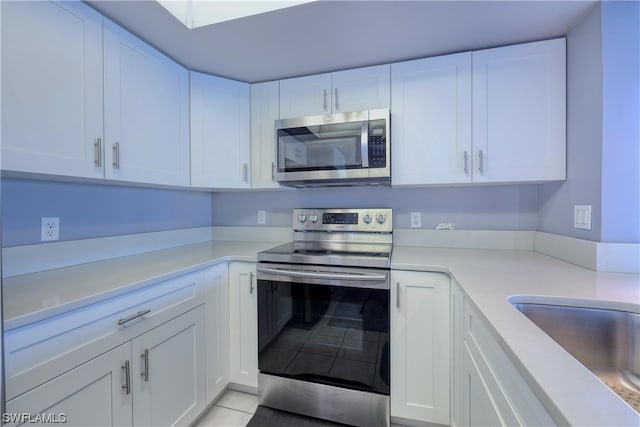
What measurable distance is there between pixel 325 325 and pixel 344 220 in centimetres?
75

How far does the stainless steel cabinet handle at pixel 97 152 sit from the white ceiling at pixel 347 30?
60cm

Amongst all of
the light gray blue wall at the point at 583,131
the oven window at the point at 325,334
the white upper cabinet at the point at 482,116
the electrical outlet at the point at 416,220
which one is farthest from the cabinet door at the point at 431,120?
the oven window at the point at 325,334

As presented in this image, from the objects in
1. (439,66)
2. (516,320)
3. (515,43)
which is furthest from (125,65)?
(515,43)

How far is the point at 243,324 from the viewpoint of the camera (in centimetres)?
171

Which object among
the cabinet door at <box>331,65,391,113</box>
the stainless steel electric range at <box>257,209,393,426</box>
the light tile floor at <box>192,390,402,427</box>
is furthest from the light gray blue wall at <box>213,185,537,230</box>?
the light tile floor at <box>192,390,402,427</box>

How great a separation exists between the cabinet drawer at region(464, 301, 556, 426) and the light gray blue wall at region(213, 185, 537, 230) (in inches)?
39.2

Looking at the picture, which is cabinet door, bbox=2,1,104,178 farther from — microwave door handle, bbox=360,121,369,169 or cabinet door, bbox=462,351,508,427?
cabinet door, bbox=462,351,508,427

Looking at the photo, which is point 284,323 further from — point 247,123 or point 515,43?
point 515,43

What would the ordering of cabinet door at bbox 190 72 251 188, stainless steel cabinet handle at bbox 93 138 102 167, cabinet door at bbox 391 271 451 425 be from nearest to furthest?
stainless steel cabinet handle at bbox 93 138 102 167, cabinet door at bbox 391 271 451 425, cabinet door at bbox 190 72 251 188

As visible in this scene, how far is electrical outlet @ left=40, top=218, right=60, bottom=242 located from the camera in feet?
4.34

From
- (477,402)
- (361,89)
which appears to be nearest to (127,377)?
(477,402)

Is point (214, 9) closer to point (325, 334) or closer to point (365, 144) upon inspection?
point (365, 144)

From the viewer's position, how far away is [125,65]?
4.65 ft

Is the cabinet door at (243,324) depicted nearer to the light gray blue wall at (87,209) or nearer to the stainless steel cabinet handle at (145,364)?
the stainless steel cabinet handle at (145,364)
